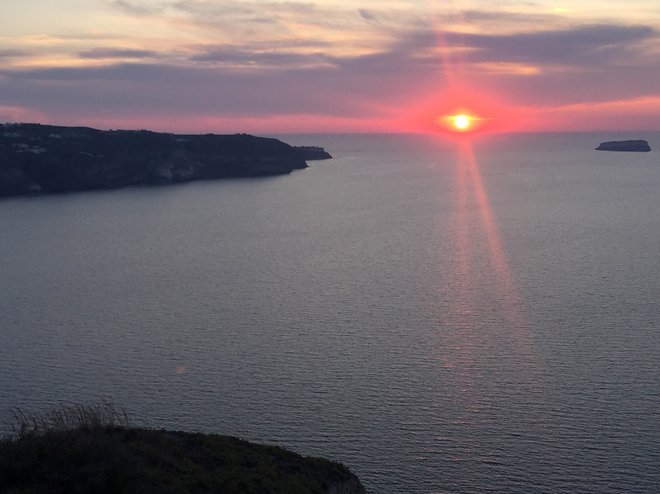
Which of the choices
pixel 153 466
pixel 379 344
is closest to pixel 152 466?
pixel 153 466

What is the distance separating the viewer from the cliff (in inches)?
1115

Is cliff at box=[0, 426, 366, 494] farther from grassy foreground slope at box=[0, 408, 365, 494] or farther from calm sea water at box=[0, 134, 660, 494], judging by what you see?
calm sea water at box=[0, 134, 660, 494]

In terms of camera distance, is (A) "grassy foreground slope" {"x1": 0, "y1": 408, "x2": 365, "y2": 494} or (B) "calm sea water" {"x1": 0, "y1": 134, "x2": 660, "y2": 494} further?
(B) "calm sea water" {"x1": 0, "y1": 134, "x2": 660, "y2": 494}

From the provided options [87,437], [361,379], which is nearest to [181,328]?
[361,379]

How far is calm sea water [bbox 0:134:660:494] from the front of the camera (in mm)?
44094

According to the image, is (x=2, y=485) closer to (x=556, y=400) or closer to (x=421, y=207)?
(x=556, y=400)

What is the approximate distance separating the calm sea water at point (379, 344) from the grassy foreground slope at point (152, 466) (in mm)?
5819

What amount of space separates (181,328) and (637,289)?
4437 cm

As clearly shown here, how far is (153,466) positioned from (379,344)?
3150cm

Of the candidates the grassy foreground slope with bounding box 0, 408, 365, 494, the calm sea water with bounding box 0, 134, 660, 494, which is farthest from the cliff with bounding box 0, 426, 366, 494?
the calm sea water with bounding box 0, 134, 660, 494

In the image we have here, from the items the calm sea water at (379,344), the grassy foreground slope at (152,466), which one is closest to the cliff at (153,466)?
the grassy foreground slope at (152,466)

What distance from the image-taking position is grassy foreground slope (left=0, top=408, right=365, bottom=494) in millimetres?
28328

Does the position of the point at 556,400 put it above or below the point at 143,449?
below

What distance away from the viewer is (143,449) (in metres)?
32.1
